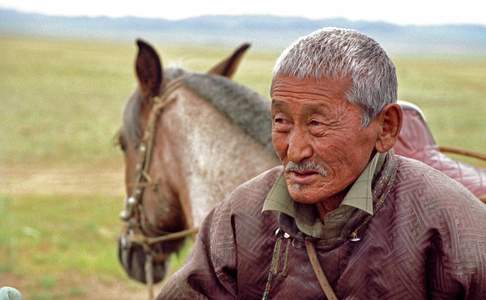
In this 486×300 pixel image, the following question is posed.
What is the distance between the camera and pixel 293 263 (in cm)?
215

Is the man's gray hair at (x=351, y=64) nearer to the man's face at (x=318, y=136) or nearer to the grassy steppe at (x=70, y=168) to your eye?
the man's face at (x=318, y=136)

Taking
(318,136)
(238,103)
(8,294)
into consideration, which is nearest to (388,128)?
(318,136)

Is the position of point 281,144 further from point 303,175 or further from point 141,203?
point 141,203

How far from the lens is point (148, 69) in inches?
162

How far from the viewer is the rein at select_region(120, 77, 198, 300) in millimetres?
4062

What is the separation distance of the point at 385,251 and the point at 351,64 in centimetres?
48

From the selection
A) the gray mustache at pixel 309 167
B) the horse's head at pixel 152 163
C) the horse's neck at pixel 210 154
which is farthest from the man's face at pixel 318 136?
the horse's head at pixel 152 163

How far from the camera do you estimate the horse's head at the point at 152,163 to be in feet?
13.3

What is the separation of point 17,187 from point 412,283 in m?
14.4

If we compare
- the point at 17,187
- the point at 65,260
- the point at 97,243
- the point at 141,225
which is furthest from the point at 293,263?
the point at 17,187

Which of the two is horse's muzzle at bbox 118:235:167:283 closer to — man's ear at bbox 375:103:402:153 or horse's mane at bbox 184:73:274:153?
horse's mane at bbox 184:73:274:153

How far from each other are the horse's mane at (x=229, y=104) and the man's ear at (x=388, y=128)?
140 cm

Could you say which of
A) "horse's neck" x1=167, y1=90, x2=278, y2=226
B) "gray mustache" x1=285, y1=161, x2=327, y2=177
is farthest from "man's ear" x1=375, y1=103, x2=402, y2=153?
"horse's neck" x1=167, y1=90, x2=278, y2=226

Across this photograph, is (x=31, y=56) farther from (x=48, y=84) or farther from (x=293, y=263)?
(x=293, y=263)
